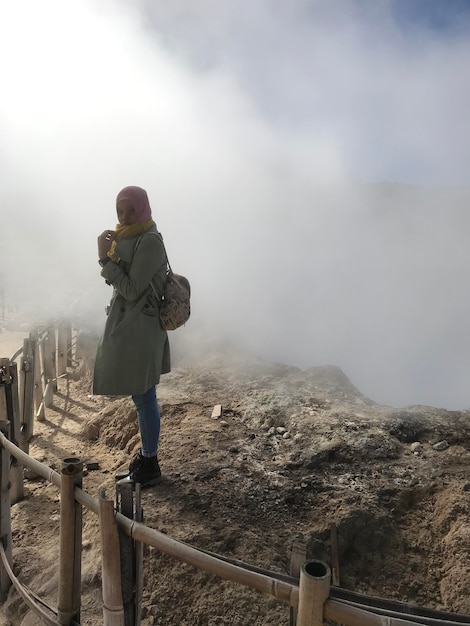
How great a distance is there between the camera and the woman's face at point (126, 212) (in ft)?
7.63

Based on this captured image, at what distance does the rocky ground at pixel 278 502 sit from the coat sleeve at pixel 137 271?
3.96ft

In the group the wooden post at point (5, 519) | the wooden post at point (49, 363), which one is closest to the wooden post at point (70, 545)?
the wooden post at point (5, 519)

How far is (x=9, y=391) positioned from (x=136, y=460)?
3.82 feet

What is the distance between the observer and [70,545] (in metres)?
1.81

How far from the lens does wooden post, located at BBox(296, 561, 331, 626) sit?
3.66ft

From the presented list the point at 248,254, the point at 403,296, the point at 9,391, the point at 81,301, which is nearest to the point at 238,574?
the point at 9,391

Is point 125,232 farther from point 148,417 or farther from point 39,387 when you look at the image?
point 39,387

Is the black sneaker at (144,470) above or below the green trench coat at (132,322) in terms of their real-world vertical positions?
below

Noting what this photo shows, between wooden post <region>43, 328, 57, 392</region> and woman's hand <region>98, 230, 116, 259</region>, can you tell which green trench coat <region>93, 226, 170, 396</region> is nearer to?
woman's hand <region>98, 230, 116, 259</region>

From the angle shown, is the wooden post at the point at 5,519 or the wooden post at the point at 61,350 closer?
the wooden post at the point at 5,519

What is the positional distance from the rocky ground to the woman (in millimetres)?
765

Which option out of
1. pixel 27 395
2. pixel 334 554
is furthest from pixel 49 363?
pixel 334 554

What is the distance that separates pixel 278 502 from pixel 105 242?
175 cm

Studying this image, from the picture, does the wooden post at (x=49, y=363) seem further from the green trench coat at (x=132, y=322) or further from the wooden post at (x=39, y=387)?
the green trench coat at (x=132, y=322)
